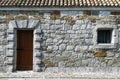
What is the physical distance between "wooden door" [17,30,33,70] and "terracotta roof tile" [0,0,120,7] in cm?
128

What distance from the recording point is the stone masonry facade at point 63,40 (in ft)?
34.9

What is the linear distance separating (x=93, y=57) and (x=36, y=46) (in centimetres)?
262

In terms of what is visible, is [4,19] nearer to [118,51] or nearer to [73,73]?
[73,73]

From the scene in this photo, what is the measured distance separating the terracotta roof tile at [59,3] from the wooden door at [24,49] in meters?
1.28

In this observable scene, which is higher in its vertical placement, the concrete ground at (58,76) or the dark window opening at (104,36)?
the dark window opening at (104,36)

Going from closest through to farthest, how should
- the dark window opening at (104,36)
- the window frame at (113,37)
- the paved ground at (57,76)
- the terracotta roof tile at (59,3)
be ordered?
the paved ground at (57,76)
the terracotta roof tile at (59,3)
the window frame at (113,37)
the dark window opening at (104,36)

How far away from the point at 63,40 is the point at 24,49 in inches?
73.9

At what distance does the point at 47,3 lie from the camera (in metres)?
10.7

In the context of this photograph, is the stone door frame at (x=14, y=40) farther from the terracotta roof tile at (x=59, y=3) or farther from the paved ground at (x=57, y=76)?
the terracotta roof tile at (x=59, y=3)

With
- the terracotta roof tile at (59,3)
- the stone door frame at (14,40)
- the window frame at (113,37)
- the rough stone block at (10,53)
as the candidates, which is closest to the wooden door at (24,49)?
the stone door frame at (14,40)

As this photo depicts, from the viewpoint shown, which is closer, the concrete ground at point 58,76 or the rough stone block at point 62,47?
the concrete ground at point 58,76

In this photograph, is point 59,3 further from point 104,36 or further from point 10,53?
point 10,53

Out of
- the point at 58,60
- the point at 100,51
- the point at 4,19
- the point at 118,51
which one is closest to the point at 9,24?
the point at 4,19

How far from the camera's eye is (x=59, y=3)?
10742 mm
